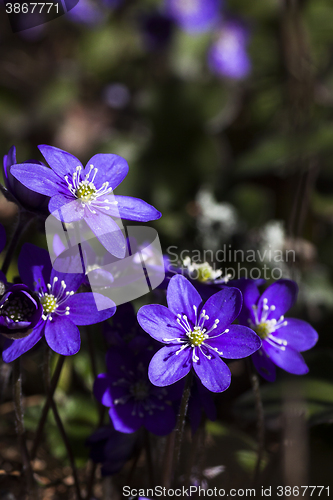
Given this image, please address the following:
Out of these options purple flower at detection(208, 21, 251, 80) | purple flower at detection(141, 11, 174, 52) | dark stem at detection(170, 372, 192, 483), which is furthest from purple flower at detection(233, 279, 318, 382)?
purple flower at detection(141, 11, 174, 52)

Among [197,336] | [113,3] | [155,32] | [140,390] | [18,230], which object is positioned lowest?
[140,390]

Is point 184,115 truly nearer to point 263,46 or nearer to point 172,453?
point 263,46

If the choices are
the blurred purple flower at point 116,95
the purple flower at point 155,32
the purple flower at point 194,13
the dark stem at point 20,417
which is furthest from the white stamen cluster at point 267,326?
the purple flower at point 194,13

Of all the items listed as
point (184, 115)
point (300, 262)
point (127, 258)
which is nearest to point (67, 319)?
point (127, 258)

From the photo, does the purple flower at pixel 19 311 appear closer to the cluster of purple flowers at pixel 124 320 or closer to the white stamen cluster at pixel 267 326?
the cluster of purple flowers at pixel 124 320

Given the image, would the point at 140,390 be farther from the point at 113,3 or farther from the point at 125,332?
the point at 113,3

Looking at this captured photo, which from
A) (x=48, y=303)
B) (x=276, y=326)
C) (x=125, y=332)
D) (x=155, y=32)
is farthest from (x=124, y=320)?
(x=155, y=32)

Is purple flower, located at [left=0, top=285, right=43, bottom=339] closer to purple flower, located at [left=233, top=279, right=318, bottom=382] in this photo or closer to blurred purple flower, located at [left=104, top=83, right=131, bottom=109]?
purple flower, located at [left=233, top=279, right=318, bottom=382]
